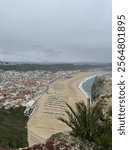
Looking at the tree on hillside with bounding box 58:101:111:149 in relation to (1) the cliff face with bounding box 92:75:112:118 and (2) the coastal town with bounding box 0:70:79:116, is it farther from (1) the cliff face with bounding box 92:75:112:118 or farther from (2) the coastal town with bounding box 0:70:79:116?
(2) the coastal town with bounding box 0:70:79:116

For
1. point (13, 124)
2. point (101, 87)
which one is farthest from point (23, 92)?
point (101, 87)

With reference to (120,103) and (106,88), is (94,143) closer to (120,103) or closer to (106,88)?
(120,103)

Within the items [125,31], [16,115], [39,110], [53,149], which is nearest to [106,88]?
[53,149]


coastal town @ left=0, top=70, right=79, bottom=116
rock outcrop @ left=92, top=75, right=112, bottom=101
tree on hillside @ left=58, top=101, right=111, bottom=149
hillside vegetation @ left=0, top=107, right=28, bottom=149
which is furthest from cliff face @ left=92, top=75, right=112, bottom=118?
coastal town @ left=0, top=70, right=79, bottom=116

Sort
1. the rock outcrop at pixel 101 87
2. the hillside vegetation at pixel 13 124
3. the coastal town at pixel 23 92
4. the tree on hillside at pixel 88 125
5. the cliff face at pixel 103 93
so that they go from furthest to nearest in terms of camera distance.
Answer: the coastal town at pixel 23 92 < the hillside vegetation at pixel 13 124 < the rock outcrop at pixel 101 87 < the cliff face at pixel 103 93 < the tree on hillside at pixel 88 125

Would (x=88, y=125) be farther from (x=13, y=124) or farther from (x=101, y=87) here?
(x=13, y=124)

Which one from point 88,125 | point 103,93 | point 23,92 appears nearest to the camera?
point 88,125

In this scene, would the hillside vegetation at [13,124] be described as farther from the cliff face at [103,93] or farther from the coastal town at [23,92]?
the cliff face at [103,93]

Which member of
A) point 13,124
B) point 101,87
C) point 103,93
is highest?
point 101,87

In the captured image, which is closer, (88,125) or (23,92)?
(88,125)

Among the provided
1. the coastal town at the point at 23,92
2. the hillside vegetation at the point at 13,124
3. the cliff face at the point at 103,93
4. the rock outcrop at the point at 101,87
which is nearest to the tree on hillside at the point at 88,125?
the cliff face at the point at 103,93

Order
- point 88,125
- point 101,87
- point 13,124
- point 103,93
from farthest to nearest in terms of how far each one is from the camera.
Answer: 1. point 13,124
2. point 101,87
3. point 103,93
4. point 88,125
